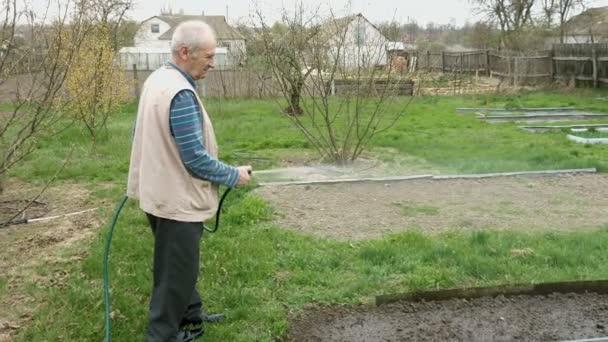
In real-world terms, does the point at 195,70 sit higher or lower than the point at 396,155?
higher

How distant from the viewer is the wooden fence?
19594 millimetres

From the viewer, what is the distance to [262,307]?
12.5 feet

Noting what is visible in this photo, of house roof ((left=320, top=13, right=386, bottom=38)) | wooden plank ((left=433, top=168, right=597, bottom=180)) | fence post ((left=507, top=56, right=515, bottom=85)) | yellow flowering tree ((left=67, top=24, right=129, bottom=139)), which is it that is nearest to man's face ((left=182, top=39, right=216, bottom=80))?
wooden plank ((left=433, top=168, right=597, bottom=180))

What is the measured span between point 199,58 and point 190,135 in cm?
39

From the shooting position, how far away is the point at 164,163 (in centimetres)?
291

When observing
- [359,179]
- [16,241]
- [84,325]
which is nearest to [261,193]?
[359,179]

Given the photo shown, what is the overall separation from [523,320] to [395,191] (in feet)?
11.4

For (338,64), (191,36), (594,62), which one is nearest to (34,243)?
(191,36)

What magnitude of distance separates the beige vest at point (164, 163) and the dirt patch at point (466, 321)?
3.50ft

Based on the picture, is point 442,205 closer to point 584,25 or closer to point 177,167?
point 177,167

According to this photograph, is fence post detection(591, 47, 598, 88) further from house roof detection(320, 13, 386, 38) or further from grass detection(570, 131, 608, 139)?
house roof detection(320, 13, 386, 38)

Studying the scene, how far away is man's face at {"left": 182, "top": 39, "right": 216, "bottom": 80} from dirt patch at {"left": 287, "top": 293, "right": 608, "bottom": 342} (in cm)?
159

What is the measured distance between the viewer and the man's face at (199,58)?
2.92 m

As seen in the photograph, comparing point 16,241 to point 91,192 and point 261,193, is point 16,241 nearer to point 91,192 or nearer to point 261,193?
point 91,192
